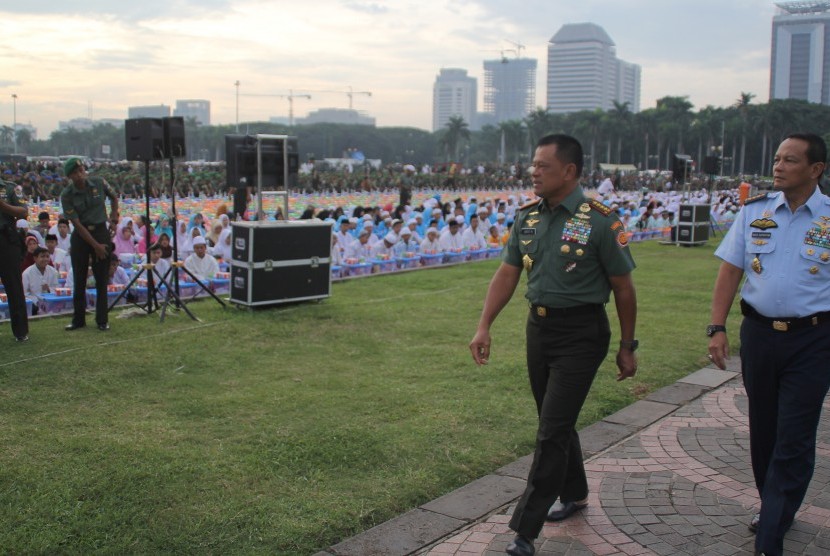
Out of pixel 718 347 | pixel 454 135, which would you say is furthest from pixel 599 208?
pixel 454 135

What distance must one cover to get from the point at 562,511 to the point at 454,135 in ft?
319

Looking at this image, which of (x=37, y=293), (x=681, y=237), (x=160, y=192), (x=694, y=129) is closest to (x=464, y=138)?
(x=694, y=129)

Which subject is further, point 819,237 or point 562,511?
point 562,511

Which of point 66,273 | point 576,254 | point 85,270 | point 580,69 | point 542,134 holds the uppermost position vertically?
point 580,69

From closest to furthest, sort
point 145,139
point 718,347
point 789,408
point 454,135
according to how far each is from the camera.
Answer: point 789,408 < point 718,347 < point 145,139 < point 454,135

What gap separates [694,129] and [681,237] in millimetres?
60295

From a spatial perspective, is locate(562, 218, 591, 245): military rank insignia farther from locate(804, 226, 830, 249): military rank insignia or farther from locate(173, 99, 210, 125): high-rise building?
locate(173, 99, 210, 125): high-rise building

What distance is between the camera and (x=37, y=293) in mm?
9750

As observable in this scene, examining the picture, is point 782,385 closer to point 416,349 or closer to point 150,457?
point 150,457

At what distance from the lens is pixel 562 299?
A: 343cm

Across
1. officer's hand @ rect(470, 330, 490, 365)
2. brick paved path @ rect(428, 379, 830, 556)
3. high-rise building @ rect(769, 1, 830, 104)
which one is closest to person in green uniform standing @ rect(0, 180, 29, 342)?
officer's hand @ rect(470, 330, 490, 365)

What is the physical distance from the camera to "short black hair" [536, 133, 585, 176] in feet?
11.3

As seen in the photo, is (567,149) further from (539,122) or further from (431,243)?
(539,122)

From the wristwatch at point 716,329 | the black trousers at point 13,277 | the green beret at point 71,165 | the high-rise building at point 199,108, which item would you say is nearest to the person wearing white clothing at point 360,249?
the green beret at point 71,165
